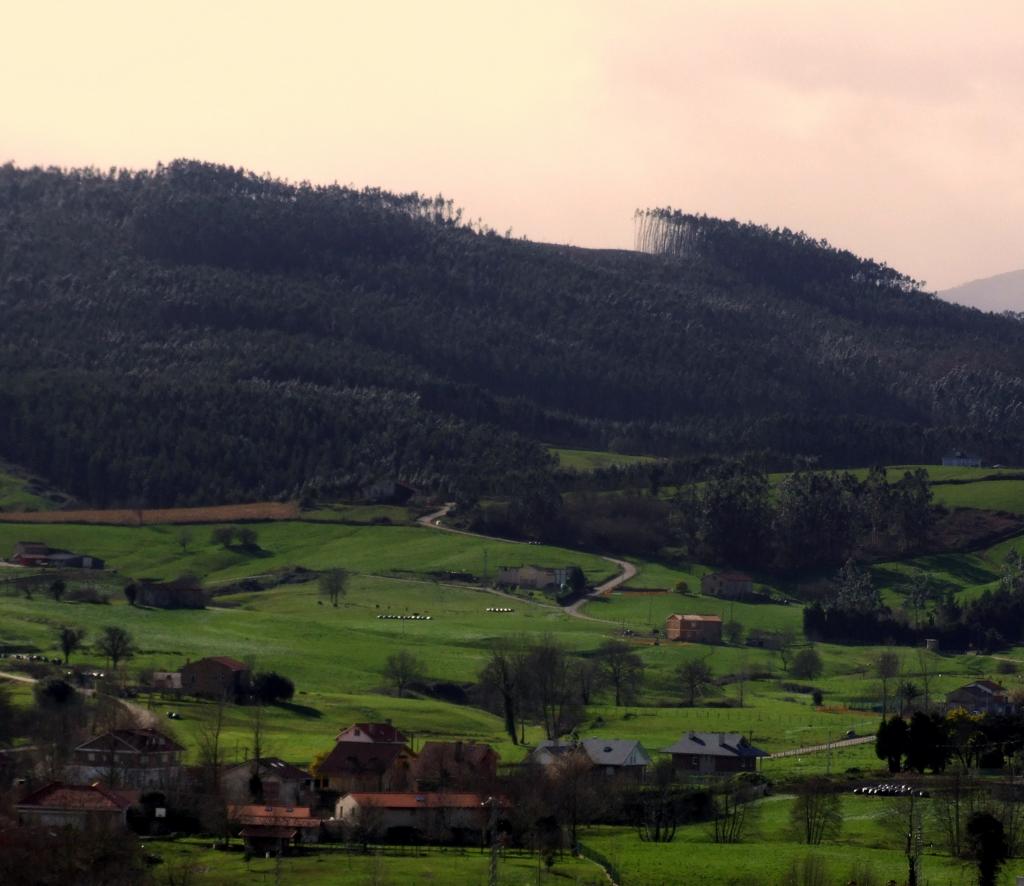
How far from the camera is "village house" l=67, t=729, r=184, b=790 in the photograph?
322ft

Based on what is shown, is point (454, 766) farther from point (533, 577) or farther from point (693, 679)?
point (533, 577)

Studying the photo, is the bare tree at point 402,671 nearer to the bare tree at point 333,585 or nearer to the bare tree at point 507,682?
the bare tree at point 507,682

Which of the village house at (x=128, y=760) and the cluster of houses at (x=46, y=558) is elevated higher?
the cluster of houses at (x=46, y=558)

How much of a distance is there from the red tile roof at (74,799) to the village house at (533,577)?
351ft

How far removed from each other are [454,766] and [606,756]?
9845 millimetres

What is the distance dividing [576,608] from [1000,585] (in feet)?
127

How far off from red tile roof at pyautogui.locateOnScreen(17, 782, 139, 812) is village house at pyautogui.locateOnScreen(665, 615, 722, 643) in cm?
8712

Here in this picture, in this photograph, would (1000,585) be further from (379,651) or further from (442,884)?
(442,884)

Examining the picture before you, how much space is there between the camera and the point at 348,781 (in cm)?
10188

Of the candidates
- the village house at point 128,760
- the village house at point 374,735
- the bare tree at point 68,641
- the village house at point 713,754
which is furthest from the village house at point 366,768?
the bare tree at point 68,641

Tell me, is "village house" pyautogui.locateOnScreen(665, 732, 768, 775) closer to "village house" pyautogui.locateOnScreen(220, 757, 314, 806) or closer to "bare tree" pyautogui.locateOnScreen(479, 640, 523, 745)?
"bare tree" pyautogui.locateOnScreen(479, 640, 523, 745)

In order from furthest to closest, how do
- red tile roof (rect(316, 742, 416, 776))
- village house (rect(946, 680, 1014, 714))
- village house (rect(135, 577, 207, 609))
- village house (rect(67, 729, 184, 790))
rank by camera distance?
village house (rect(135, 577, 207, 609)), village house (rect(946, 680, 1014, 714)), red tile roof (rect(316, 742, 416, 776)), village house (rect(67, 729, 184, 790))

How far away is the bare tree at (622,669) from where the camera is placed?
14412cm

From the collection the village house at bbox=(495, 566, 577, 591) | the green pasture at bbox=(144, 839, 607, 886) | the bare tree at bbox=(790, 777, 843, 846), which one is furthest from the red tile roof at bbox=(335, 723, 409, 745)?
the village house at bbox=(495, 566, 577, 591)
